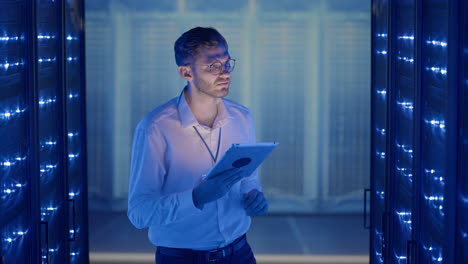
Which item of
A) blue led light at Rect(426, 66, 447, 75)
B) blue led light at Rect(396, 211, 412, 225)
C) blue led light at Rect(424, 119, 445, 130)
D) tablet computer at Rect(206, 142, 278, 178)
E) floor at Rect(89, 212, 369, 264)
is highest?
blue led light at Rect(426, 66, 447, 75)

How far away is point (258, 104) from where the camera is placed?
21.6ft

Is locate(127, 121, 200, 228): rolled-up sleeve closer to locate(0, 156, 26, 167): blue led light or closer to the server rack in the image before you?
locate(0, 156, 26, 167): blue led light

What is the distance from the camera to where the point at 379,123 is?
345 centimetres

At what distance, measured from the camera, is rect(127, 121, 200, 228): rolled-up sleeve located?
208 cm

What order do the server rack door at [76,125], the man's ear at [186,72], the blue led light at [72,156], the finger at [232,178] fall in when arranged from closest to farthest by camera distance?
the finger at [232,178] < the man's ear at [186,72] < the server rack door at [76,125] < the blue led light at [72,156]

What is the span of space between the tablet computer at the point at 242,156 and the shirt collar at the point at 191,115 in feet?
0.97

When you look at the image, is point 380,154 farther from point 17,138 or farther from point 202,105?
point 17,138

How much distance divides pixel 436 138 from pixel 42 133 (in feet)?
5.81

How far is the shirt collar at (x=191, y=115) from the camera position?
7.48 feet

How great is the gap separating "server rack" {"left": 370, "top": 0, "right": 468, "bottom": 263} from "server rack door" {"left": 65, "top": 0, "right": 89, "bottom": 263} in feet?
5.21

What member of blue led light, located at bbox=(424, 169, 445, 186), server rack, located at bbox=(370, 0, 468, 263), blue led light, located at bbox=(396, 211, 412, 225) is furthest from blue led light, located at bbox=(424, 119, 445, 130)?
blue led light, located at bbox=(396, 211, 412, 225)

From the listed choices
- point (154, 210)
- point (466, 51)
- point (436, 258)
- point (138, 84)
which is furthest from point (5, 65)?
point (138, 84)

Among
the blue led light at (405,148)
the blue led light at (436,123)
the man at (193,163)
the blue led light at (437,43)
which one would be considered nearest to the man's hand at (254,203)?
the man at (193,163)

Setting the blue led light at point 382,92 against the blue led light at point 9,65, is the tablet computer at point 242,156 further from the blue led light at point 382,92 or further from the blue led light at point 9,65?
the blue led light at point 382,92
